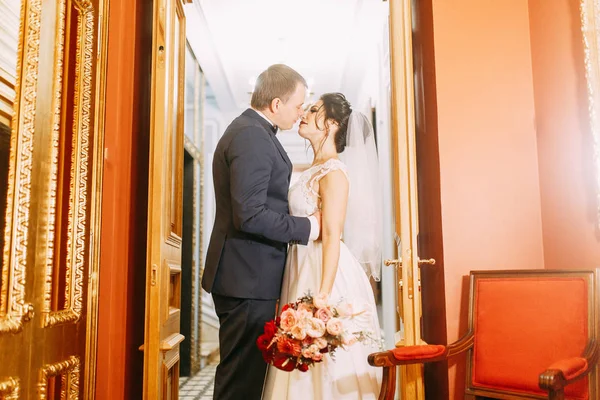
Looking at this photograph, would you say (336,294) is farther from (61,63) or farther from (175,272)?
(61,63)

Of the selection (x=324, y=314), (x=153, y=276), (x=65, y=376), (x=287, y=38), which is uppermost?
(x=287, y=38)

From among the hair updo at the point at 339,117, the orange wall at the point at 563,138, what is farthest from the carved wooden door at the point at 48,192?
the orange wall at the point at 563,138

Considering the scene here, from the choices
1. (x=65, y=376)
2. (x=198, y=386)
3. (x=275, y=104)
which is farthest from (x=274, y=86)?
(x=198, y=386)

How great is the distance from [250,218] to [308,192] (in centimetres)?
64

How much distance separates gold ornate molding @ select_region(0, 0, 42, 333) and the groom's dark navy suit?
84cm

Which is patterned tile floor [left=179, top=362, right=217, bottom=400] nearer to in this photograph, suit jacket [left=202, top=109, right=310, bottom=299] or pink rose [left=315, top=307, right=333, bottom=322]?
suit jacket [left=202, top=109, right=310, bottom=299]

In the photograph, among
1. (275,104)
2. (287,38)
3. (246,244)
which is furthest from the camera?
(287,38)

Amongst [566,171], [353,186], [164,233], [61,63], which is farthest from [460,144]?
[61,63]

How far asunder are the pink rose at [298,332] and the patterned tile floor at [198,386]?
9.05 ft

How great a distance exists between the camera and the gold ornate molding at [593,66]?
2.45 metres

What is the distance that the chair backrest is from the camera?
2371 mm

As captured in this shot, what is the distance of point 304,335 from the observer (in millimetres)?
2176

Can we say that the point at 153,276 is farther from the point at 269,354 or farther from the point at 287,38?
the point at 287,38

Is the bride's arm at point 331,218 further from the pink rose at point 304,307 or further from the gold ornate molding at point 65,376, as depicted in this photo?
the gold ornate molding at point 65,376
